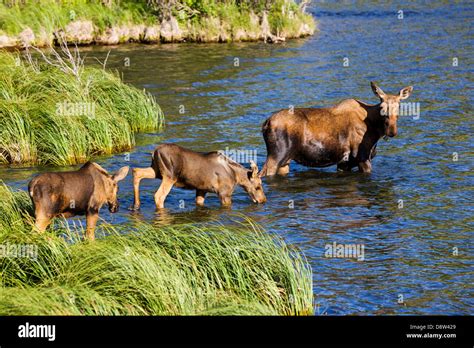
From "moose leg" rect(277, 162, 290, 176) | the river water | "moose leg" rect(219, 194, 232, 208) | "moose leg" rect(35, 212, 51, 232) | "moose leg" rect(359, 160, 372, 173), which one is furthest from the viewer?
"moose leg" rect(359, 160, 372, 173)

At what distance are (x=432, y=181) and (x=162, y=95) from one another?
1135 centimetres

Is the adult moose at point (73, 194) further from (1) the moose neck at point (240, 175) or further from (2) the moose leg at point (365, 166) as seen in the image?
(2) the moose leg at point (365, 166)

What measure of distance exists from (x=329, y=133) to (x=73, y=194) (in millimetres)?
6571

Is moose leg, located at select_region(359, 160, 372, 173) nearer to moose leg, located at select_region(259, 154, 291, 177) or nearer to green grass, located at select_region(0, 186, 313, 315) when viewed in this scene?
moose leg, located at select_region(259, 154, 291, 177)

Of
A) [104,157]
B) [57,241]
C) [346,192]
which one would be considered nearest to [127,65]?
[104,157]

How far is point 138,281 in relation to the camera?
10.6 meters

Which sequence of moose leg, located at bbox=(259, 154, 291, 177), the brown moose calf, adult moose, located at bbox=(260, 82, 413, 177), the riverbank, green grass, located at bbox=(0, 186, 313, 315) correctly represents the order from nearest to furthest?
1. green grass, located at bbox=(0, 186, 313, 315)
2. the brown moose calf
3. adult moose, located at bbox=(260, 82, 413, 177)
4. moose leg, located at bbox=(259, 154, 291, 177)
5. the riverbank

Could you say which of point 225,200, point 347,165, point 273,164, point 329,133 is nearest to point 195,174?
point 225,200

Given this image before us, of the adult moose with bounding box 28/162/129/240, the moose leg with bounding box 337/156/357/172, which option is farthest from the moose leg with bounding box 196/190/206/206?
the moose leg with bounding box 337/156/357/172

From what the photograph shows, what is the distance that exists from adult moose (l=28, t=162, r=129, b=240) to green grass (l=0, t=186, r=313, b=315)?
31cm

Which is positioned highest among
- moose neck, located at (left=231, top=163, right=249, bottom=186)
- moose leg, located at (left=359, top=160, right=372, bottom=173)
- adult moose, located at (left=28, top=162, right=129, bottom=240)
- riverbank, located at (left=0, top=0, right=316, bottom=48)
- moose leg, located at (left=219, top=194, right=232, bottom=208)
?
riverbank, located at (left=0, top=0, right=316, bottom=48)

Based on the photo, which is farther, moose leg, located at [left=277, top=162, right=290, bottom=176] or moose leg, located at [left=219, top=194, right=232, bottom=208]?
moose leg, located at [left=277, top=162, right=290, bottom=176]

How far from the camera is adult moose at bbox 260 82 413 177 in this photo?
18.3m

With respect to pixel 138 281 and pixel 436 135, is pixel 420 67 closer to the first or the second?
pixel 436 135
